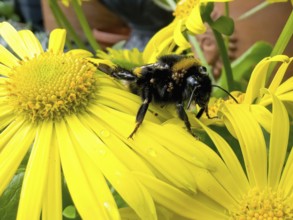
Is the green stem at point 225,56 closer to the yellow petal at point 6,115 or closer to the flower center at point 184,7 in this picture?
the flower center at point 184,7

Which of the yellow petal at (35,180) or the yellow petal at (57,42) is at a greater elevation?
the yellow petal at (57,42)

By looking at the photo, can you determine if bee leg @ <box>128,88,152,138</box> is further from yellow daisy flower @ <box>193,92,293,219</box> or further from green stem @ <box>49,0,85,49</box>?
green stem @ <box>49,0,85,49</box>

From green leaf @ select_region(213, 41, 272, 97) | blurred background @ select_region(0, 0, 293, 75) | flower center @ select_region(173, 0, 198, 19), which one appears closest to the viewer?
flower center @ select_region(173, 0, 198, 19)

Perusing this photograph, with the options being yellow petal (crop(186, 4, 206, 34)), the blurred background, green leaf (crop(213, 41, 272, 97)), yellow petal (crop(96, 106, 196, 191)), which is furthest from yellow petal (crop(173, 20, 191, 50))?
the blurred background

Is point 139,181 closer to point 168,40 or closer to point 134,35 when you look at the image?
point 168,40

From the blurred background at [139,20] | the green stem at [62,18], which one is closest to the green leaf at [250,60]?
the blurred background at [139,20]

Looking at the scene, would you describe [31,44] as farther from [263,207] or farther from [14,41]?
[263,207]
